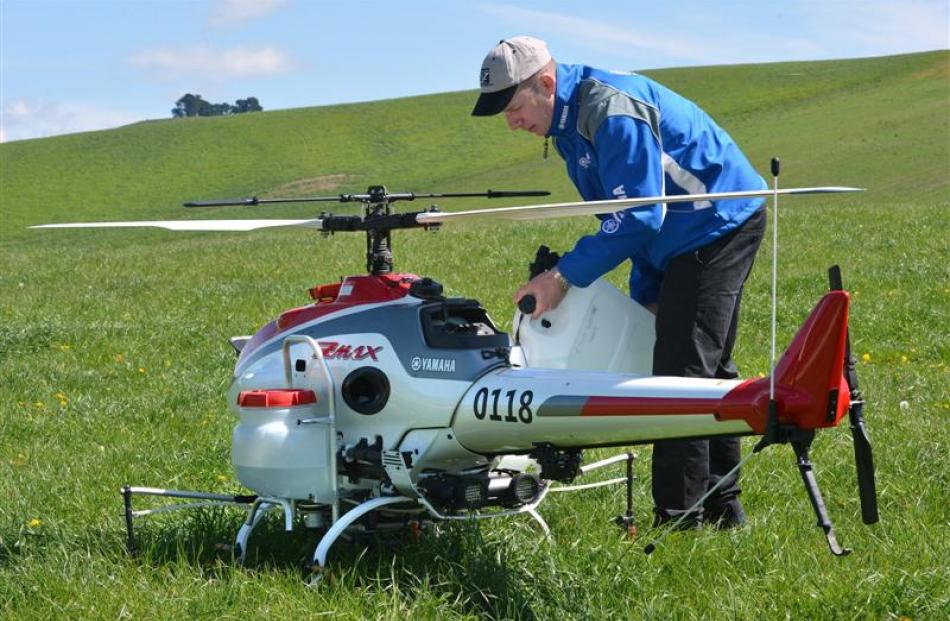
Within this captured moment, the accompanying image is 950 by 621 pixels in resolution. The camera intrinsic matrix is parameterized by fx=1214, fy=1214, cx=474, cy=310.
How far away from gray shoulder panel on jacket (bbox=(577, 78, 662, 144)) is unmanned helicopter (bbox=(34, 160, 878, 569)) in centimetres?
55

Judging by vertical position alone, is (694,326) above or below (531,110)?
below

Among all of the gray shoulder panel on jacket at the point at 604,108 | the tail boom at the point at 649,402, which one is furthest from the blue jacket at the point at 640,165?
the tail boom at the point at 649,402

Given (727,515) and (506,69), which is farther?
(727,515)

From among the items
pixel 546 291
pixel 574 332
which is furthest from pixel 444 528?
pixel 546 291

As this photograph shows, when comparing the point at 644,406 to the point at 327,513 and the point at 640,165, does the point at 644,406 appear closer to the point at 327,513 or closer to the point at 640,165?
the point at 640,165

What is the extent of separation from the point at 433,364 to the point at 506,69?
49.0 inches

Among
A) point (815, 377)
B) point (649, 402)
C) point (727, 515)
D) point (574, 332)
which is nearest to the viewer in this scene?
point (815, 377)

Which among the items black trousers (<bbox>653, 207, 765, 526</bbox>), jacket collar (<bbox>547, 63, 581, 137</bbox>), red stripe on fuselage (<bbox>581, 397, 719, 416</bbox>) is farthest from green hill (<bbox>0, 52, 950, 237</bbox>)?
red stripe on fuselage (<bbox>581, 397, 719, 416</bbox>)

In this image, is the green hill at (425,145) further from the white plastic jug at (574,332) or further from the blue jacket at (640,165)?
the white plastic jug at (574,332)

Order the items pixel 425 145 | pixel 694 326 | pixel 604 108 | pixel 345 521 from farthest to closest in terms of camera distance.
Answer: pixel 425 145, pixel 694 326, pixel 604 108, pixel 345 521

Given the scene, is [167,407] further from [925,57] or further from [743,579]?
[925,57]

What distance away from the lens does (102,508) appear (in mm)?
5984

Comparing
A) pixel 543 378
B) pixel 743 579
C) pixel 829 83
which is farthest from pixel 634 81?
pixel 829 83

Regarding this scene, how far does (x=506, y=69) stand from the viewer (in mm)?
4977
